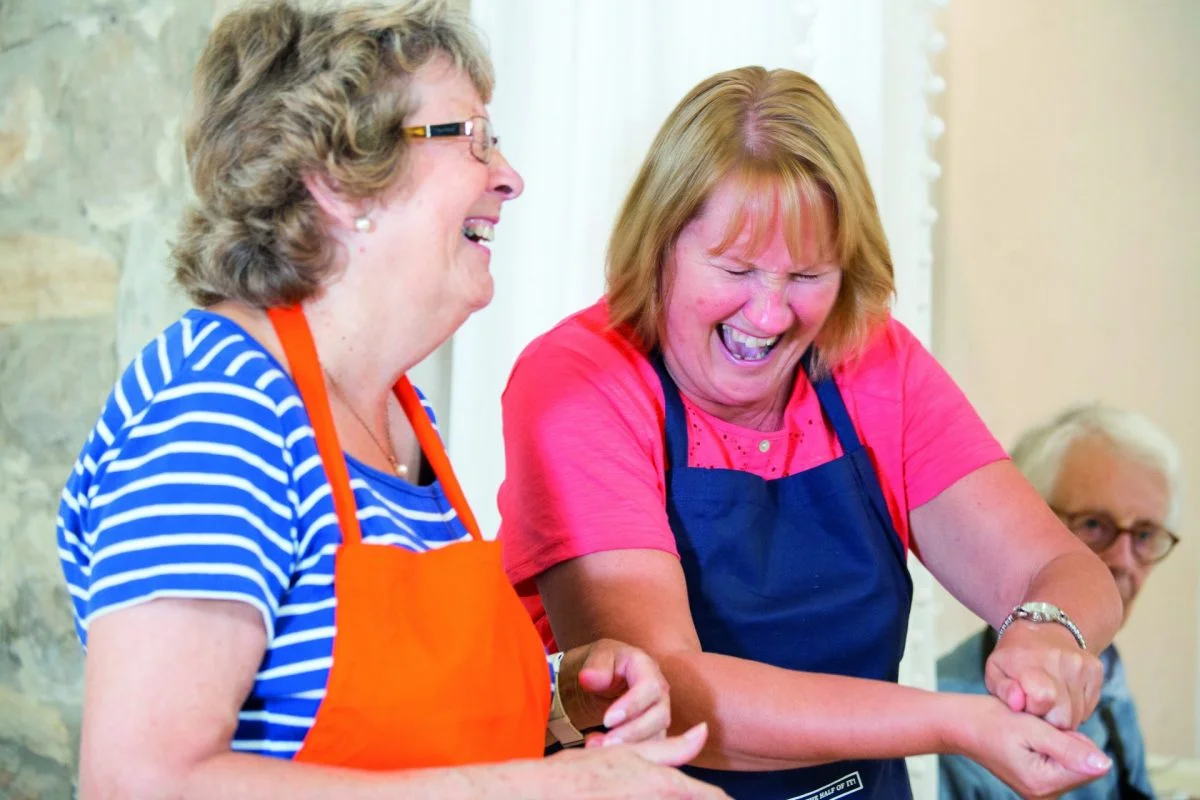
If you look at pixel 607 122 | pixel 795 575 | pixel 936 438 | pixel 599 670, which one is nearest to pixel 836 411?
pixel 936 438

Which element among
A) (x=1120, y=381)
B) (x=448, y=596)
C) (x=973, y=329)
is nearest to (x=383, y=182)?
(x=448, y=596)

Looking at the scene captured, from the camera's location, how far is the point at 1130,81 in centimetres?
223

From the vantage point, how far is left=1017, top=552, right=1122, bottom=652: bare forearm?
142 centimetres

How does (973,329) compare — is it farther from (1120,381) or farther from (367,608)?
(367,608)

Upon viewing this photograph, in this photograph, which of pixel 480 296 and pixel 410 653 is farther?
pixel 480 296

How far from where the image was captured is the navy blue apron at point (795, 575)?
145 centimetres

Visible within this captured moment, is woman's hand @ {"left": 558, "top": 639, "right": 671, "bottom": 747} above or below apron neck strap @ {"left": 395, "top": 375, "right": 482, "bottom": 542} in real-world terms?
below

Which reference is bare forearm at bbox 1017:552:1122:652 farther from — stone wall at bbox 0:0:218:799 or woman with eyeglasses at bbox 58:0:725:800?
stone wall at bbox 0:0:218:799

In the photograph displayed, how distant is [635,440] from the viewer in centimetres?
147

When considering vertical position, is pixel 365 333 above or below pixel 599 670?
above

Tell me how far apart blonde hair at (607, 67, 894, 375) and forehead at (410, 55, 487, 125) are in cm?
40

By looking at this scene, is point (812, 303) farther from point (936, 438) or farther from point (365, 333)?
point (365, 333)

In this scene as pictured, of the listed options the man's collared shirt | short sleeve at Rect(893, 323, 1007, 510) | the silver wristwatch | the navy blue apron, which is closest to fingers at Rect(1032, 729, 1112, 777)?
the silver wristwatch

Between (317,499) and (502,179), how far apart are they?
0.39m
